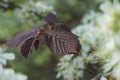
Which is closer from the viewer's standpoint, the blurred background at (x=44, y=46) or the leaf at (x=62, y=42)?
the leaf at (x=62, y=42)

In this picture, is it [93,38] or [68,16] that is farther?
[68,16]

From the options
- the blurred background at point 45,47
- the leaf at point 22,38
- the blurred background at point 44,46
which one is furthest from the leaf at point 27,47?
the blurred background at point 45,47

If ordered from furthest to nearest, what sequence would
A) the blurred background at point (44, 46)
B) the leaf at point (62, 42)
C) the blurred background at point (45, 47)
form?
1. the blurred background at point (45, 47)
2. the blurred background at point (44, 46)
3. the leaf at point (62, 42)

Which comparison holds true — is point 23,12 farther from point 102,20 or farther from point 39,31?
point 102,20

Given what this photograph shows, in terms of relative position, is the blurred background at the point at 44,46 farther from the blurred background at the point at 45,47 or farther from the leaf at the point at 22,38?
the leaf at the point at 22,38

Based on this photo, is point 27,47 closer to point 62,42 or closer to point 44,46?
point 62,42

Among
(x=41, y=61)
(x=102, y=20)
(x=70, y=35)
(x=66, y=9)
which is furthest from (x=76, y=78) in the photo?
(x=66, y=9)

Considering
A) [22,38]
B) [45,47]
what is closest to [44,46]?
[45,47]

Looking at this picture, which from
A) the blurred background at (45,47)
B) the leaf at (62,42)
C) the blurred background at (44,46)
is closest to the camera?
the leaf at (62,42)

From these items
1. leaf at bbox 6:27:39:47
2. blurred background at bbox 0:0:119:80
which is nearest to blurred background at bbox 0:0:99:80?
blurred background at bbox 0:0:119:80
